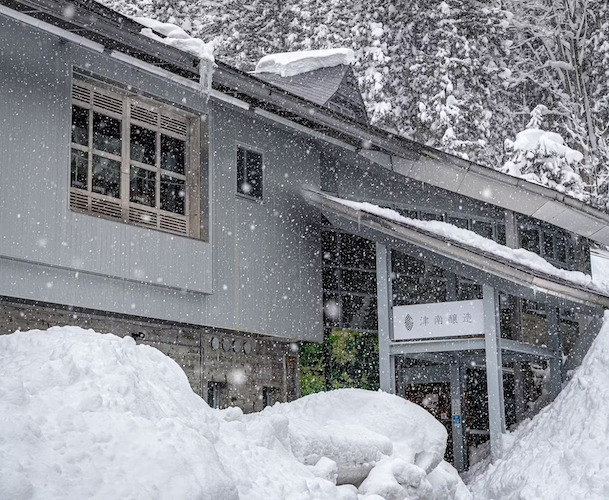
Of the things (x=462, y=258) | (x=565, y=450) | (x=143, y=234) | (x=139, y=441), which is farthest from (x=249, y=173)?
(x=139, y=441)

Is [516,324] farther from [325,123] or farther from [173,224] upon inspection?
[173,224]

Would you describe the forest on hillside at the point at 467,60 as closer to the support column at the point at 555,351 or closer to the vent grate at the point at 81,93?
the support column at the point at 555,351

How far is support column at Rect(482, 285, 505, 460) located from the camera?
15438 millimetres

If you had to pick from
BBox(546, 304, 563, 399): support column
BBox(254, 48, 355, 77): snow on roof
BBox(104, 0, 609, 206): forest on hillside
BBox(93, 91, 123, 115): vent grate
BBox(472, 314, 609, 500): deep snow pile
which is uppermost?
BBox(104, 0, 609, 206): forest on hillside

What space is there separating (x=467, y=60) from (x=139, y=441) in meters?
27.9

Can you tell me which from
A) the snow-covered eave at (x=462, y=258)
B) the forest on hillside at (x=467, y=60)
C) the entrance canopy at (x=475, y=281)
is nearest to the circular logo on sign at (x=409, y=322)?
the entrance canopy at (x=475, y=281)

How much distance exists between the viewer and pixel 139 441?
23.1 feet

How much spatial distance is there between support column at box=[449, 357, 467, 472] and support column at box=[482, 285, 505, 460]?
6.90 feet

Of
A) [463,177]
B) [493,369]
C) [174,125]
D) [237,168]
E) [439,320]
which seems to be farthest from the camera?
[463,177]

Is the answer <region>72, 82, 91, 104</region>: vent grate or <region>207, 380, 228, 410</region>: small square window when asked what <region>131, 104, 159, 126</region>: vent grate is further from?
<region>207, 380, 228, 410</region>: small square window

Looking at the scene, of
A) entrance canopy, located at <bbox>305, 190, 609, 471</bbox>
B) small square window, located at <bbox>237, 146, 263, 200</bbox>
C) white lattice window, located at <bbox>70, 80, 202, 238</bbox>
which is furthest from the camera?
small square window, located at <bbox>237, 146, 263, 200</bbox>

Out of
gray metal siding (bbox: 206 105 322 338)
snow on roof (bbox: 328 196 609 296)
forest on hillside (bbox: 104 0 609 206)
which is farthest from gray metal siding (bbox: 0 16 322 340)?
forest on hillside (bbox: 104 0 609 206)

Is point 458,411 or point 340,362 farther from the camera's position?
point 340,362

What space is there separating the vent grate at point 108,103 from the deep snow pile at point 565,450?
8.01 metres
